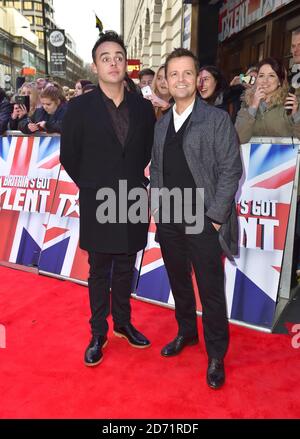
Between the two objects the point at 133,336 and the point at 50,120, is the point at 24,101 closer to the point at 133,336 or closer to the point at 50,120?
the point at 50,120

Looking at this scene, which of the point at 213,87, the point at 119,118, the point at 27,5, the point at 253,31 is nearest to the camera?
the point at 119,118

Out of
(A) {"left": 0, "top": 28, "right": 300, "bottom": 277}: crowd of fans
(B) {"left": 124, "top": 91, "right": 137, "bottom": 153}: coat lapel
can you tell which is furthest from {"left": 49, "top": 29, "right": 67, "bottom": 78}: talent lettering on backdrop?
(B) {"left": 124, "top": 91, "right": 137, "bottom": 153}: coat lapel

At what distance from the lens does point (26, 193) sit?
4.52 meters

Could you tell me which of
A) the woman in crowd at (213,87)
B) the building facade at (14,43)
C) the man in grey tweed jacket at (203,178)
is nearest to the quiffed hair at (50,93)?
the woman in crowd at (213,87)

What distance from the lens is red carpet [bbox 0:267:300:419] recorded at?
2299 mm

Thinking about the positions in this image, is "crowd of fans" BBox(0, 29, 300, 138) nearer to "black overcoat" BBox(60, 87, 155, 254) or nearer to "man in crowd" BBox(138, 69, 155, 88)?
"man in crowd" BBox(138, 69, 155, 88)

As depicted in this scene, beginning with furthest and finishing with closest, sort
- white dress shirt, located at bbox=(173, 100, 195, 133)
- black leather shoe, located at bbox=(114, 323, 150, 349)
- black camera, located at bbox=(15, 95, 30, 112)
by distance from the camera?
black camera, located at bbox=(15, 95, 30, 112) → black leather shoe, located at bbox=(114, 323, 150, 349) → white dress shirt, located at bbox=(173, 100, 195, 133)

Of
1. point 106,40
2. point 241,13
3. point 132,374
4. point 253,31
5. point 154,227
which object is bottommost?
point 132,374

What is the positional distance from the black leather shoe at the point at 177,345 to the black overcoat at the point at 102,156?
0.77 meters

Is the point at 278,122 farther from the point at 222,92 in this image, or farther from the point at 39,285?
the point at 39,285

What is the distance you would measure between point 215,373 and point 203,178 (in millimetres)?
1270

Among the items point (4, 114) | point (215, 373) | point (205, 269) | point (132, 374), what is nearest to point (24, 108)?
point (4, 114)

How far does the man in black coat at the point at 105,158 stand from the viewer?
2.56m

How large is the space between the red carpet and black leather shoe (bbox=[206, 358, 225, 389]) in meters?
0.05
